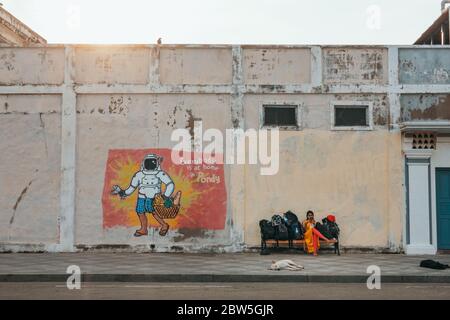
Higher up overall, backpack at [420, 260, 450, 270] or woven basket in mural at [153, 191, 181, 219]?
woven basket in mural at [153, 191, 181, 219]

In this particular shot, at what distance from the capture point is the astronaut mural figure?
16359 millimetres

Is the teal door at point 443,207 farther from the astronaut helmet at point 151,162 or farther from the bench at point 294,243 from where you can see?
the astronaut helmet at point 151,162

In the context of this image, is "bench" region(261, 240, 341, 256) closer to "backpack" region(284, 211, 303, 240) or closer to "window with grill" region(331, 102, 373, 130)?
"backpack" region(284, 211, 303, 240)

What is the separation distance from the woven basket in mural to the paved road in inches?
186

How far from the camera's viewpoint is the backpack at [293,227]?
15.7m

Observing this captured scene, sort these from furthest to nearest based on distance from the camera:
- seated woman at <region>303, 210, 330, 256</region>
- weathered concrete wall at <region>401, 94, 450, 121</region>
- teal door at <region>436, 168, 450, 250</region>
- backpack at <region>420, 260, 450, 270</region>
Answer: weathered concrete wall at <region>401, 94, 450, 121</region> < teal door at <region>436, 168, 450, 250</region> < seated woman at <region>303, 210, 330, 256</region> < backpack at <region>420, 260, 450, 270</region>

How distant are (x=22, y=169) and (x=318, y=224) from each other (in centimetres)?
806

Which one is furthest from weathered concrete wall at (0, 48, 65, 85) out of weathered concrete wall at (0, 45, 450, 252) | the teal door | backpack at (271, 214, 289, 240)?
the teal door

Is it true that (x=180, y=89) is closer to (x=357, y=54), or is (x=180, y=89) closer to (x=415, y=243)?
(x=357, y=54)

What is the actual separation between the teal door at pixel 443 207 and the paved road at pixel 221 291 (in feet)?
15.9

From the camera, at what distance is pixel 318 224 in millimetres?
15867

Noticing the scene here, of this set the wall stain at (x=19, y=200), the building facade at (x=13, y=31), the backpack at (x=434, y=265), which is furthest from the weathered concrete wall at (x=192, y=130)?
the building facade at (x=13, y=31)

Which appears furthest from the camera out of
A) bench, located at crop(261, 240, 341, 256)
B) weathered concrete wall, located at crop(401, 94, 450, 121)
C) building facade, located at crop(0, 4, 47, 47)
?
building facade, located at crop(0, 4, 47, 47)
